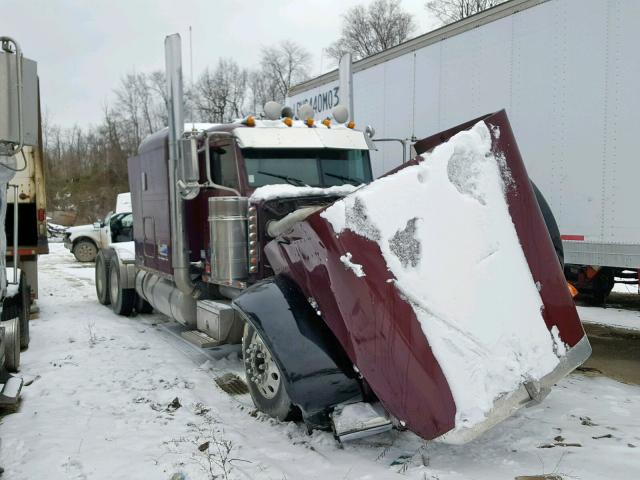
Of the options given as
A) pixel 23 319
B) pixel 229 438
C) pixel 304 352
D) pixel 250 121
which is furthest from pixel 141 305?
pixel 304 352

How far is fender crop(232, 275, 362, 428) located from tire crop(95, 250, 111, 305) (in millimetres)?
6428

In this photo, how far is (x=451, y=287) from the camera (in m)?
3.42

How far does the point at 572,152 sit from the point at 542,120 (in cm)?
56

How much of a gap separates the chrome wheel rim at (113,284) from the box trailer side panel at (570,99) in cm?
568

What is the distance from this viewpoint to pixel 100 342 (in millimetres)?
7281

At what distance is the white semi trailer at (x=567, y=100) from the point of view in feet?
20.6

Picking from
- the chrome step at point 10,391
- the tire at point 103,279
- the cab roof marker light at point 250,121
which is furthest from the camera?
the tire at point 103,279

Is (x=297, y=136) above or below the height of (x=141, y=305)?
above

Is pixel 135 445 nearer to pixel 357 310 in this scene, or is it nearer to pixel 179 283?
pixel 357 310

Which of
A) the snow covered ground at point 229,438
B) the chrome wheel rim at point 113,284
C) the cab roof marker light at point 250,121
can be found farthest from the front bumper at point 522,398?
the chrome wheel rim at point 113,284

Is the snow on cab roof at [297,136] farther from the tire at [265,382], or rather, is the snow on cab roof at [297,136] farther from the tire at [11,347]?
the tire at [11,347]

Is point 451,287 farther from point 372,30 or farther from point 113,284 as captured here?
point 372,30

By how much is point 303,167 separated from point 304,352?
103 inches

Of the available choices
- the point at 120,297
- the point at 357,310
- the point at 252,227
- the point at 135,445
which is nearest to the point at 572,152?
the point at 252,227
